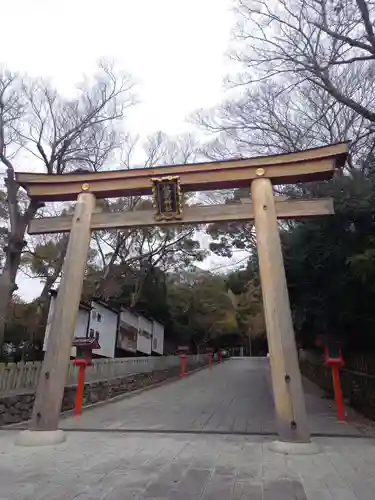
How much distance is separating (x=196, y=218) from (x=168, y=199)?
63cm

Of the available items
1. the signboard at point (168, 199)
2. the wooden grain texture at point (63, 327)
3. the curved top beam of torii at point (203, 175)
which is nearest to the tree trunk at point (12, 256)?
the curved top beam of torii at point (203, 175)

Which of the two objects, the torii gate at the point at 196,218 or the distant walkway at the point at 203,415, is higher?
the torii gate at the point at 196,218

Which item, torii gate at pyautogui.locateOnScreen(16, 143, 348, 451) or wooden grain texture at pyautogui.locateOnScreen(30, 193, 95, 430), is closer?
torii gate at pyautogui.locateOnScreen(16, 143, 348, 451)

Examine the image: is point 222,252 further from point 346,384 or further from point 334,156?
point 334,156

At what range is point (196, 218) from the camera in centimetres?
746

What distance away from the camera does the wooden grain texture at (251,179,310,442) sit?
5.67 meters


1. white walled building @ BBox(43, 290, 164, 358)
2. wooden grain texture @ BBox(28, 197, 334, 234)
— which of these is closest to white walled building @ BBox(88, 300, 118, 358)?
white walled building @ BBox(43, 290, 164, 358)

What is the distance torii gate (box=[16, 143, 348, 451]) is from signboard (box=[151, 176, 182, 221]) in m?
0.02

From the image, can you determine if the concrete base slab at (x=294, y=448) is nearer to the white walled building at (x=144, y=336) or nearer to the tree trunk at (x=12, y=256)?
the tree trunk at (x=12, y=256)

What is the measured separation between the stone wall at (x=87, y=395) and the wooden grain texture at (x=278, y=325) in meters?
6.00

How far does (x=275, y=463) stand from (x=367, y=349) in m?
5.92

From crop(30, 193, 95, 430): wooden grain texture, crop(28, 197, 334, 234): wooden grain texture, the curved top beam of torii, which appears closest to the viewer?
crop(30, 193, 95, 430): wooden grain texture

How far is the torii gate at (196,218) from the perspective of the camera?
592cm

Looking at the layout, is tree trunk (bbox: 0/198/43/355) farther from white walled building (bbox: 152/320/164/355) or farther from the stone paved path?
white walled building (bbox: 152/320/164/355)
